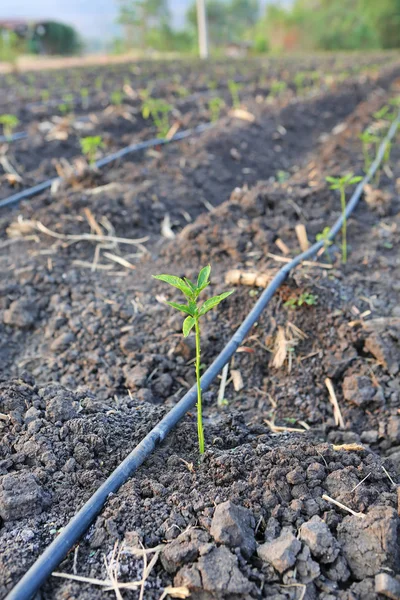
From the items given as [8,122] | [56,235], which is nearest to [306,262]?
[56,235]

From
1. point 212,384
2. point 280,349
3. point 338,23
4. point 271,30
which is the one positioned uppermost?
point 338,23

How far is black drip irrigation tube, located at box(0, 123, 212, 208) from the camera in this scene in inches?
190

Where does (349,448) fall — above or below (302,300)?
below

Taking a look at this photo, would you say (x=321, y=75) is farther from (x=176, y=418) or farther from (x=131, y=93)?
(x=176, y=418)

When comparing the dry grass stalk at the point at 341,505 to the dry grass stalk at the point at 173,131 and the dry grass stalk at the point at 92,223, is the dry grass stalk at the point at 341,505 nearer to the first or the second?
Answer: the dry grass stalk at the point at 92,223

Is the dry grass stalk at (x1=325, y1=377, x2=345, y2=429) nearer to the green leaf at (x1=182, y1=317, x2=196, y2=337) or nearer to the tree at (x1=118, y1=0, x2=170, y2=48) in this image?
the green leaf at (x1=182, y1=317, x2=196, y2=337)

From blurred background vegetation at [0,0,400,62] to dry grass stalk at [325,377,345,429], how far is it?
79.1ft

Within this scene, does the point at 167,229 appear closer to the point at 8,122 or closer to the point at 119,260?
the point at 119,260

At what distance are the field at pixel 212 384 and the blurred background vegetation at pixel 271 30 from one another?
21.8m

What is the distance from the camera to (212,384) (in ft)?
8.93

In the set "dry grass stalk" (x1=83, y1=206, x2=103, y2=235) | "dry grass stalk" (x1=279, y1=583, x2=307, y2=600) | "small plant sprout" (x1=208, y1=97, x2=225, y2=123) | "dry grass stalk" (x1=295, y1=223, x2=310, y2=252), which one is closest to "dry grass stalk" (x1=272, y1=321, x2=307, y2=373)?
"dry grass stalk" (x1=295, y1=223, x2=310, y2=252)

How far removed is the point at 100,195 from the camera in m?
4.43

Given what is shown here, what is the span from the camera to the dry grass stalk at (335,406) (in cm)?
246

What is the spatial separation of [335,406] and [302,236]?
1407 millimetres
